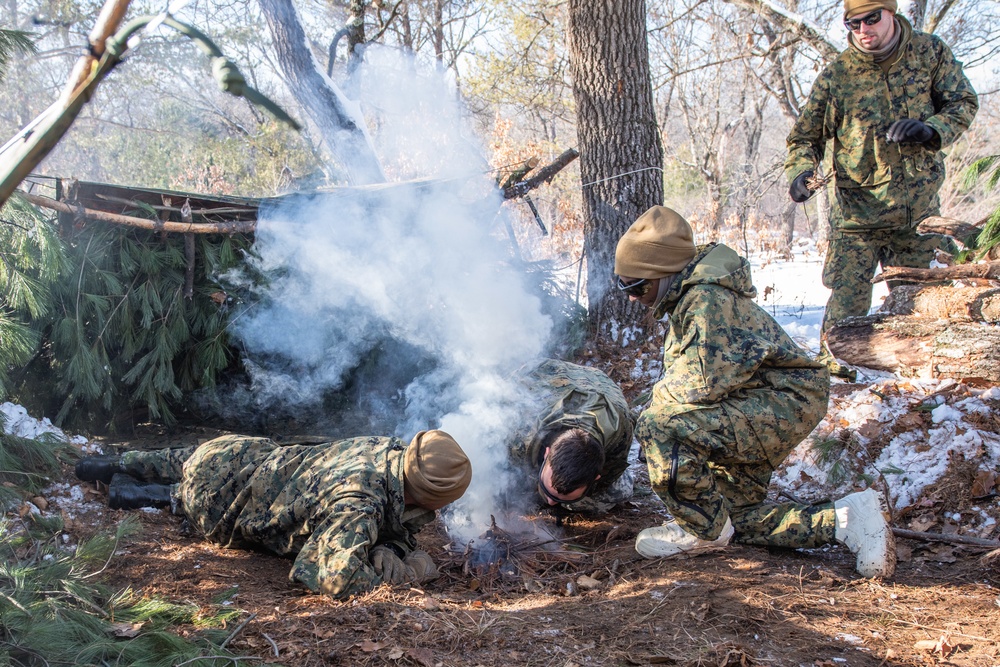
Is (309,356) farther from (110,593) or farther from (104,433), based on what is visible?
(110,593)

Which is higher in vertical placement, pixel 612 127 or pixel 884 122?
pixel 612 127

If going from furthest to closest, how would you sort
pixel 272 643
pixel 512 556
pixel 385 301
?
Result: pixel 385 301 < pixel 512 556 < pixel 272 643

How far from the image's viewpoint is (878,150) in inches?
180

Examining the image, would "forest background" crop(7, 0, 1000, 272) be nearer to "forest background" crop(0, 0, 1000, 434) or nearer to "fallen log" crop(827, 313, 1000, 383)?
"forest background" crop(0, 0, 1000, 434)

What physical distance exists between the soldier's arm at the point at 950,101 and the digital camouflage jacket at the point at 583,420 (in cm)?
239

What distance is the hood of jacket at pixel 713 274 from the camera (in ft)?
10.8

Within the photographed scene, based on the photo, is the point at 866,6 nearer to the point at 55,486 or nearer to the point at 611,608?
the point at 611,608

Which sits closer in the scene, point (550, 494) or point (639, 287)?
point (639, 287)

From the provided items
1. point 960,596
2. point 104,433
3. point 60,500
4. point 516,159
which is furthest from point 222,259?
point 516,159

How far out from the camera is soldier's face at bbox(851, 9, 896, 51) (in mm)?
4289

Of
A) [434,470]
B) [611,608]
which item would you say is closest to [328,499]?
[434,470]

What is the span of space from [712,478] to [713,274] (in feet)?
3.00

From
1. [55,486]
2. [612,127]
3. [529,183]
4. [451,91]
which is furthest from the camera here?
[451,91]

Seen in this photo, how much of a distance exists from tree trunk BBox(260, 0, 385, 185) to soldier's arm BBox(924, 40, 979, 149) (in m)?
5.17
